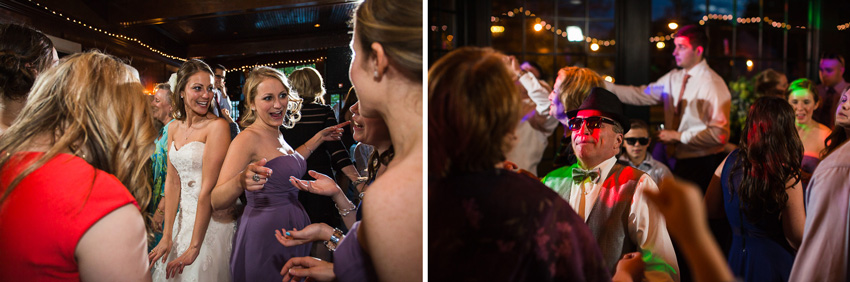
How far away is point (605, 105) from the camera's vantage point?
150 centimetres

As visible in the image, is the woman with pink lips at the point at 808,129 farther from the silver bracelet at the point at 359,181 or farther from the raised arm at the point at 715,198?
the silver bracelet at the point at 359,181

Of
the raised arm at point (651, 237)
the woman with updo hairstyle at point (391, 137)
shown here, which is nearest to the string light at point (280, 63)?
the woman with updo hairstyle at point (391, 137)

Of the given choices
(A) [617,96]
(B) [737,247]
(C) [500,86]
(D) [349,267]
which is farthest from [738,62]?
(D) [349,267]

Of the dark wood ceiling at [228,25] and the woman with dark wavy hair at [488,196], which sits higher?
the dark wood ceiling at [228,25]

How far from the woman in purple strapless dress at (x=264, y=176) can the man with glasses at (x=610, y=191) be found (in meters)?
0.78

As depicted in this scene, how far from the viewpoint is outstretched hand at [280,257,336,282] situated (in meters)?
1.70

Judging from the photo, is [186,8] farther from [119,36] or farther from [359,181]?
[359,181]

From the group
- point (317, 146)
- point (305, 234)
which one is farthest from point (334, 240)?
point (317, 146)

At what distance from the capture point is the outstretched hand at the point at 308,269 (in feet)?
5.59

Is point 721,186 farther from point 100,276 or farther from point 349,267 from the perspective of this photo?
point 100,276

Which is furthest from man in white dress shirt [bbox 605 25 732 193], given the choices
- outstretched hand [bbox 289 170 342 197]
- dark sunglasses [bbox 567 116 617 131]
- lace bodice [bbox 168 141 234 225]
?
lace bodice [bbox 168 141 234 225]

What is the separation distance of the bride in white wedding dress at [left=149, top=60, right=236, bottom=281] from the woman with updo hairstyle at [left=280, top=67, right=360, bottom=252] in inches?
9.3

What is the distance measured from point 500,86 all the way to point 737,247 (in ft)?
2.58

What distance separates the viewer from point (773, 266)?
1.43 m
